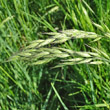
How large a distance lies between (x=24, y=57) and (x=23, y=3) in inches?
23.4

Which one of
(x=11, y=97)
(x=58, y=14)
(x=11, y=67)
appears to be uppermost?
(x=58, y=14)

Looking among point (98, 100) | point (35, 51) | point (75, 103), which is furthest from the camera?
point (75, 103)

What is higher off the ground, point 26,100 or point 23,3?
point 23,3

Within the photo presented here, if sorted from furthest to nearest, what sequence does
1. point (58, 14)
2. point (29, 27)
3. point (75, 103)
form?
point (58, 14)
point (29, 27)
point (75, 103)

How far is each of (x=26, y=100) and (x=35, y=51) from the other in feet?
1.87

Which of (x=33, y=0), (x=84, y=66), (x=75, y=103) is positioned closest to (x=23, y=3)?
(x=33, y=0)

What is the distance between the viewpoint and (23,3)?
4.73ft

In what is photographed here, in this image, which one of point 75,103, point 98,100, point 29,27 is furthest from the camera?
point 29,27

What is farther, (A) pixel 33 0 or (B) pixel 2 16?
(A) pixel 33 0

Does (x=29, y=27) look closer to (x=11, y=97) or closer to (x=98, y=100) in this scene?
(x=11, y=97)

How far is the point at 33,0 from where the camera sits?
5.67ft

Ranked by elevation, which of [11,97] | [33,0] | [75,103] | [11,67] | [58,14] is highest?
[33,0]

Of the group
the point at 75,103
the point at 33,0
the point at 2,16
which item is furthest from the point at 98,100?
the point at 33,0

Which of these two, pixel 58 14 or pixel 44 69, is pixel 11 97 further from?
pixel 58 14
